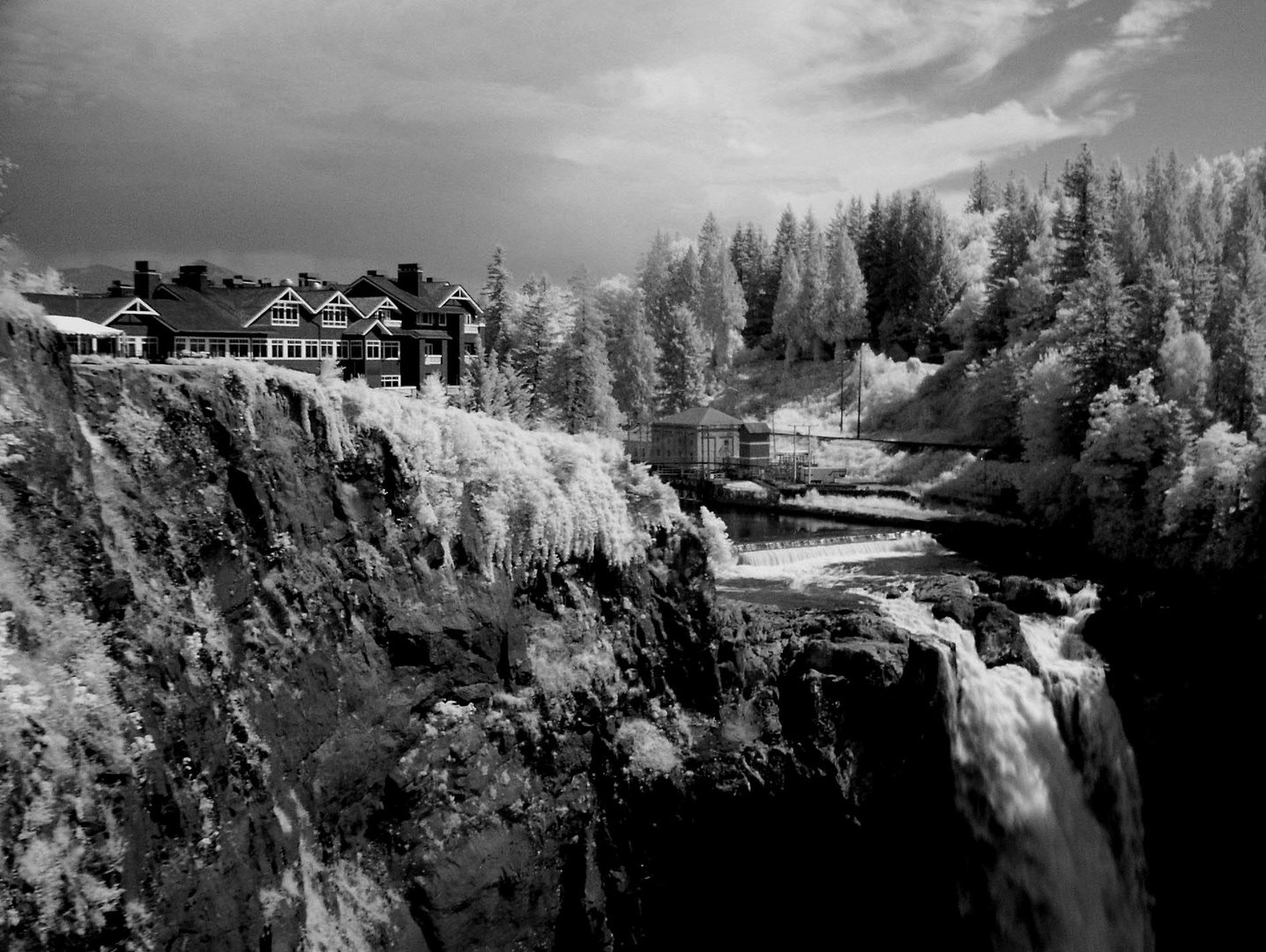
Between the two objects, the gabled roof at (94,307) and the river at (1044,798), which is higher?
the gabled roof at (94,307)

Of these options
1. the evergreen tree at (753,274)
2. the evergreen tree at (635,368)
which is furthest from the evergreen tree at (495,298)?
the evergreen tree at (753,274)

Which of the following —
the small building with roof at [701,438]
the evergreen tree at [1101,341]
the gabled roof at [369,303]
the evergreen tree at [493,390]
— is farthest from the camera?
the small building with roof at [701,438]

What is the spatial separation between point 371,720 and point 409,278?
37.6 metres

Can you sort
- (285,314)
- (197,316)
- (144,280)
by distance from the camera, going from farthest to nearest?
(285,314) → (197,316) → (144,280)

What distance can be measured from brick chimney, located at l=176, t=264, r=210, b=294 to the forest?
12.3 m

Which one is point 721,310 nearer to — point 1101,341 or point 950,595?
point 1101,341

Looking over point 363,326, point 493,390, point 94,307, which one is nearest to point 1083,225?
point 493,390

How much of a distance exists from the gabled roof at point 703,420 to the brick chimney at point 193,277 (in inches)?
1836

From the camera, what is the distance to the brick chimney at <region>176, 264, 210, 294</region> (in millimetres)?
36594

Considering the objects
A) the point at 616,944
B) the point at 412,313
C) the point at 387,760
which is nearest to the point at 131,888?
the point at 387,760

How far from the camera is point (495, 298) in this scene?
3238 inches

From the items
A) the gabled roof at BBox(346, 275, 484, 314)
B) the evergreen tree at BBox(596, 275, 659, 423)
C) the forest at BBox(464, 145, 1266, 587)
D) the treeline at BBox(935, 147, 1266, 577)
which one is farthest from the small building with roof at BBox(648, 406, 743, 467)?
the gabled roof at BBox(346, 275, 484, 314)

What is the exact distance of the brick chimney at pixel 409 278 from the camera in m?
52.8

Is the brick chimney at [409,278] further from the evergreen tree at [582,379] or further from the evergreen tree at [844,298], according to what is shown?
the evergreen tree at [844,298]
